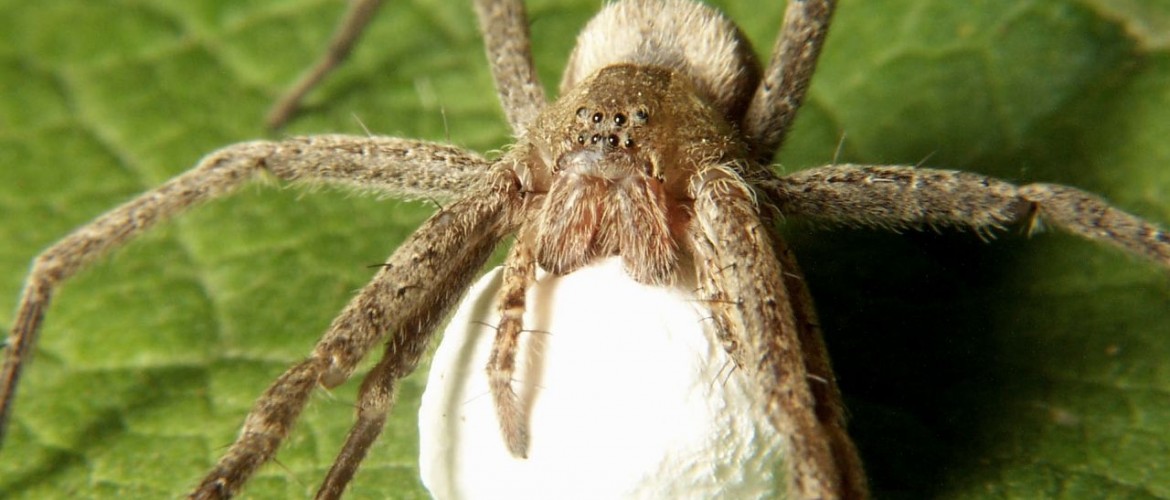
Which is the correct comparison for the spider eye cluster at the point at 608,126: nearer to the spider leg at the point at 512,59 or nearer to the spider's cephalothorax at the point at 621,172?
the spider's cephalothorax at the point at 621,172

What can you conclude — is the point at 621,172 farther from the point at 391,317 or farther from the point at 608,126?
the point at 391,317

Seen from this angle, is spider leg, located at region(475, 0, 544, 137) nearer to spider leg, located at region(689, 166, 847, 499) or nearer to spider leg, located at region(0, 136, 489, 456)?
spider leg, located at region(0, 136, 489, 456)

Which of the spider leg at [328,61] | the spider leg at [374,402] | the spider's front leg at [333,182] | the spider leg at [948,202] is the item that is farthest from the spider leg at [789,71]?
the spider leg at [328,61]

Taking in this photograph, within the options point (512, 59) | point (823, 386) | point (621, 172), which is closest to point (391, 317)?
point (621, 172)

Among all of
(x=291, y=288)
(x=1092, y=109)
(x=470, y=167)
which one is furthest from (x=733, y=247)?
(x=1092, y=109)

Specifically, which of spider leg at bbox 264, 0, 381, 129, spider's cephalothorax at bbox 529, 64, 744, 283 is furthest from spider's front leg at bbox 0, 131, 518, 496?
spider leg at bbox 264, 0, 381, 129

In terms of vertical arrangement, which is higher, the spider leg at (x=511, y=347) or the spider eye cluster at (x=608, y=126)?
the spider eye cluster at (x=608, y=126)
